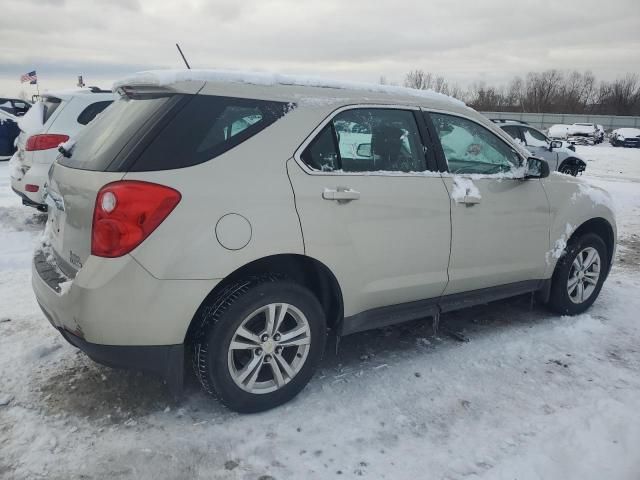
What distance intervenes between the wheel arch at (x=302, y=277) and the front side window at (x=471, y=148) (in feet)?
3.99

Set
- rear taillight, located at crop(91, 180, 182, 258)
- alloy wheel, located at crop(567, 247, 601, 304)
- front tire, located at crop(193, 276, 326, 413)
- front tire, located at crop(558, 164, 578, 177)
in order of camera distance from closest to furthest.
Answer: rear taillight, located at crop(91, 180, 182, 258), front tire, located at crop(193, 276, 326, 413), alloy wheel, located at crop(567, 247, 601, 304), front tire, located at crop(558, 164, 578, 177)

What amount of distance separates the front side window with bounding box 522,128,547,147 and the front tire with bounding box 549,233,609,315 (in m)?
9.20

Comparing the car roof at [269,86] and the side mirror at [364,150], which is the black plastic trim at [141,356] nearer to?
the car roof at [269,86]

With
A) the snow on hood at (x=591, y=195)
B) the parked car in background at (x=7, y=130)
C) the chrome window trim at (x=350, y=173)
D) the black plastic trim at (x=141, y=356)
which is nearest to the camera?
the black plastic trim at (x=141, y=356)

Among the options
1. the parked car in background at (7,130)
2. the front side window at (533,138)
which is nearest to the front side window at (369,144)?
the front side window at (533,138)

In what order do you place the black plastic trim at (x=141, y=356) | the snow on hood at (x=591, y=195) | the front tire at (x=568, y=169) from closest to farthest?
the black plastic trim at (x=141, y=356) < the snow on hood at (x=591, y=195) < the front tire at (x=568, y=169)

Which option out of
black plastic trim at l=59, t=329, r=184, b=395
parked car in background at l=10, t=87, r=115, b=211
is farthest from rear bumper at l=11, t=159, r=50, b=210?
black plastic trim at l=59, t=329, r=184, b=395

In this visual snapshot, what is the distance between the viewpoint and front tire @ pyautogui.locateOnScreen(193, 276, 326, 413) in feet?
8.86

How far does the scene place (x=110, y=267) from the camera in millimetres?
2461

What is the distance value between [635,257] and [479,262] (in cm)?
401

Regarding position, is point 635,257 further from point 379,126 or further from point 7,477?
point 7,477

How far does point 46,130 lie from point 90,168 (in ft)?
14.4

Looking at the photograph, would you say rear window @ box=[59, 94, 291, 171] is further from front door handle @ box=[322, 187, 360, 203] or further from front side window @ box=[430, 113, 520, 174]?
front side window @ box=[430, 113, 520, 174]

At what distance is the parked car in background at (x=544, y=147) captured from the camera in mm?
13086
